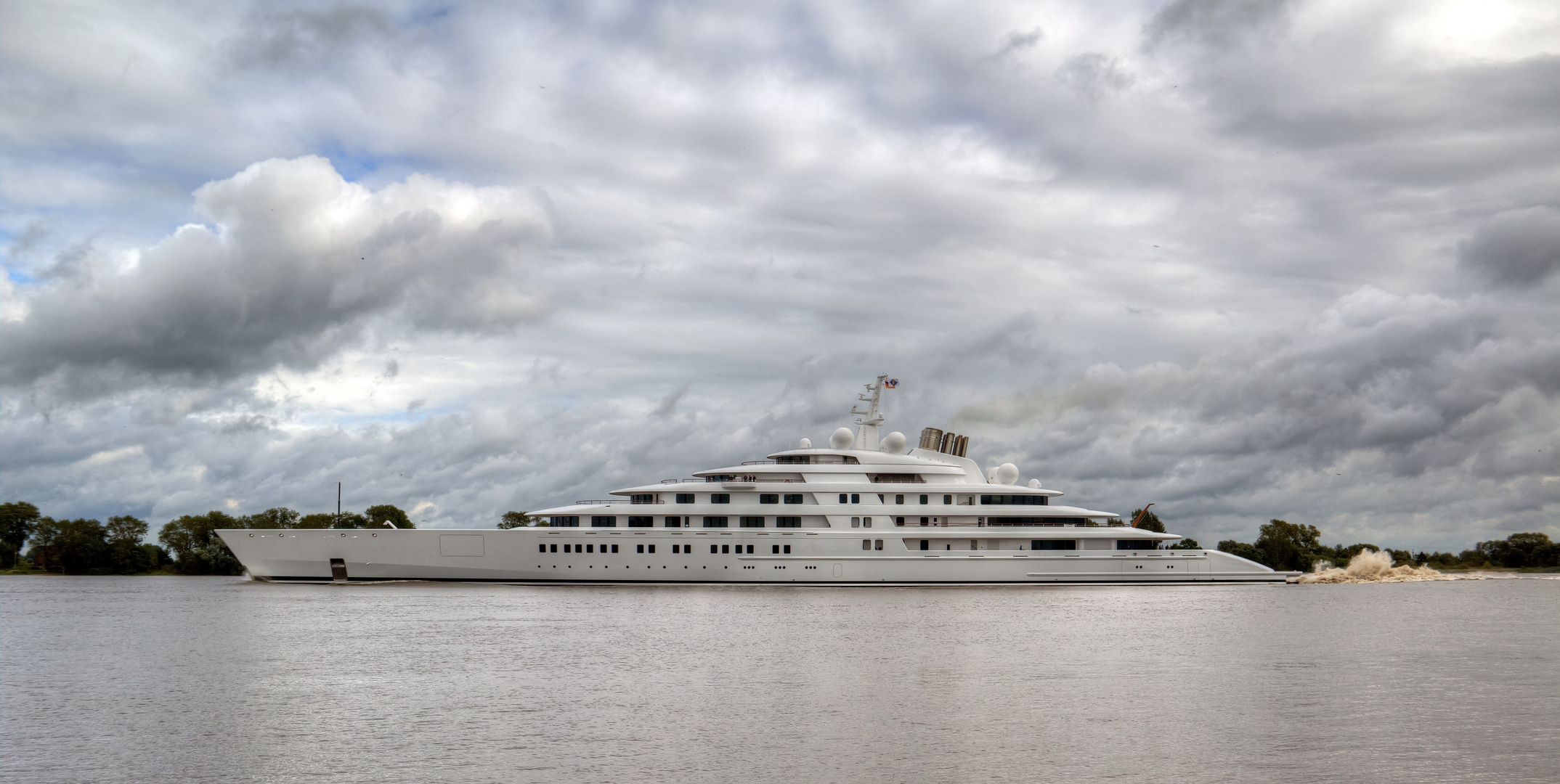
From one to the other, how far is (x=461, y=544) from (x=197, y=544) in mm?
60990

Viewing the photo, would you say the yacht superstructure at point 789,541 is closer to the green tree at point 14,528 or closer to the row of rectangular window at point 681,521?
the row of rectangular window at point 681,521

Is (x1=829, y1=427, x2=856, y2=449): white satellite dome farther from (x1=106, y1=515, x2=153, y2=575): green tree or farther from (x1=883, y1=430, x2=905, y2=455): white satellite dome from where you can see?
(x1=106, y1=515, x2=153, y2=575): green tree

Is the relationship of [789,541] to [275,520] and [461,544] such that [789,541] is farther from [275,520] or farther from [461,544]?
[275,520]

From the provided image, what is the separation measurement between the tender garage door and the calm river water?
40.0ft

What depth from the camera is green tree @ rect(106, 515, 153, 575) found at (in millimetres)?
101875

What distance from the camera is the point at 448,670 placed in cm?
2644

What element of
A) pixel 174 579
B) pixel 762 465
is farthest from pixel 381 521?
pixel 762 465

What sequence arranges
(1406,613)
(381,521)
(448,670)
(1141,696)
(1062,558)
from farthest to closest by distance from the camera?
(381,521)
(1062,558)
(1406,613)
(448,670)
(1141,696)

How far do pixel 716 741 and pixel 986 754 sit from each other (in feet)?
15.0

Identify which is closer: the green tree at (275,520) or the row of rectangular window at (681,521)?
the row of rectangular window at (681,521)

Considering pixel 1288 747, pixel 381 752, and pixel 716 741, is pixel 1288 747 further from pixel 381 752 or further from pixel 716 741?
pixel 381 752

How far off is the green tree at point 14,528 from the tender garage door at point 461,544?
8030 cm

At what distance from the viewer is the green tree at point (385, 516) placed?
336ft

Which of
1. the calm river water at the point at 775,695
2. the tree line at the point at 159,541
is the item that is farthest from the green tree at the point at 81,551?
the calm river water at the point at 775,695
